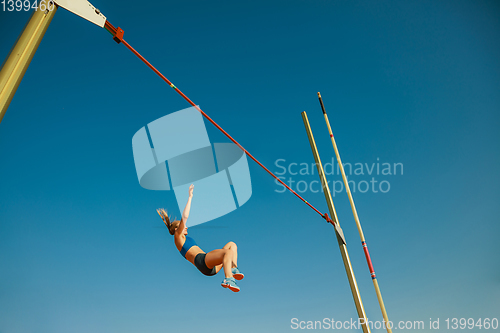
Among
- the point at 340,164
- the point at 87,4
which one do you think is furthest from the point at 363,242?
the point at 87,4

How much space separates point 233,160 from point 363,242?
3436 millimetres

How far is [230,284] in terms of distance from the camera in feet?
13.9

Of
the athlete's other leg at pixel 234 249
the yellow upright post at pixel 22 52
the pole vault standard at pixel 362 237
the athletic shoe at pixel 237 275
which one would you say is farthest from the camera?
the pole vault standard at pixel 362 237

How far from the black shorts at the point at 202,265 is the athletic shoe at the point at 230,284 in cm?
103

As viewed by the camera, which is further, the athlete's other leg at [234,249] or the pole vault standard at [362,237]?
the pole vault standard at [362,237]

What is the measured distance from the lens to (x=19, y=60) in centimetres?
198

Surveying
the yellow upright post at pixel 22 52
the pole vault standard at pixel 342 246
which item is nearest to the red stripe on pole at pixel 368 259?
the pole vault standard at pixel 342 246

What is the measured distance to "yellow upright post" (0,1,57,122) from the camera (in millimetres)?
1878

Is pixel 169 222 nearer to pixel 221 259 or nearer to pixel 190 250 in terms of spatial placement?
pixel 190 250

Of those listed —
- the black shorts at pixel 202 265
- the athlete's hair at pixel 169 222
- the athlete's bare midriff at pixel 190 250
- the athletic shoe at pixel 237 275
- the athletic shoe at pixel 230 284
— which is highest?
the athlete's hair at pixel 169 222

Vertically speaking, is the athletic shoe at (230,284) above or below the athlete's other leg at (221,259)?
below

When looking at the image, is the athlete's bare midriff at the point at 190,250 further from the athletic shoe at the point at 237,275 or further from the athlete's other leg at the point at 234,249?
the athletic shoe at the point at 237,275

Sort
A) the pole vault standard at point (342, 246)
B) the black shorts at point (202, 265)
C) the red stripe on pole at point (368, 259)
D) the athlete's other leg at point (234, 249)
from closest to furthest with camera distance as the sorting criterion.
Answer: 1. the athlete's other leg at point (234, 249)
2. the black shorts at point (202, 265)
3. the pole vault standard at point (342, 246)
4. the red stripe on pole at point (368, 259)

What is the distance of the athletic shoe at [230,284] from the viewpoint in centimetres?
421
